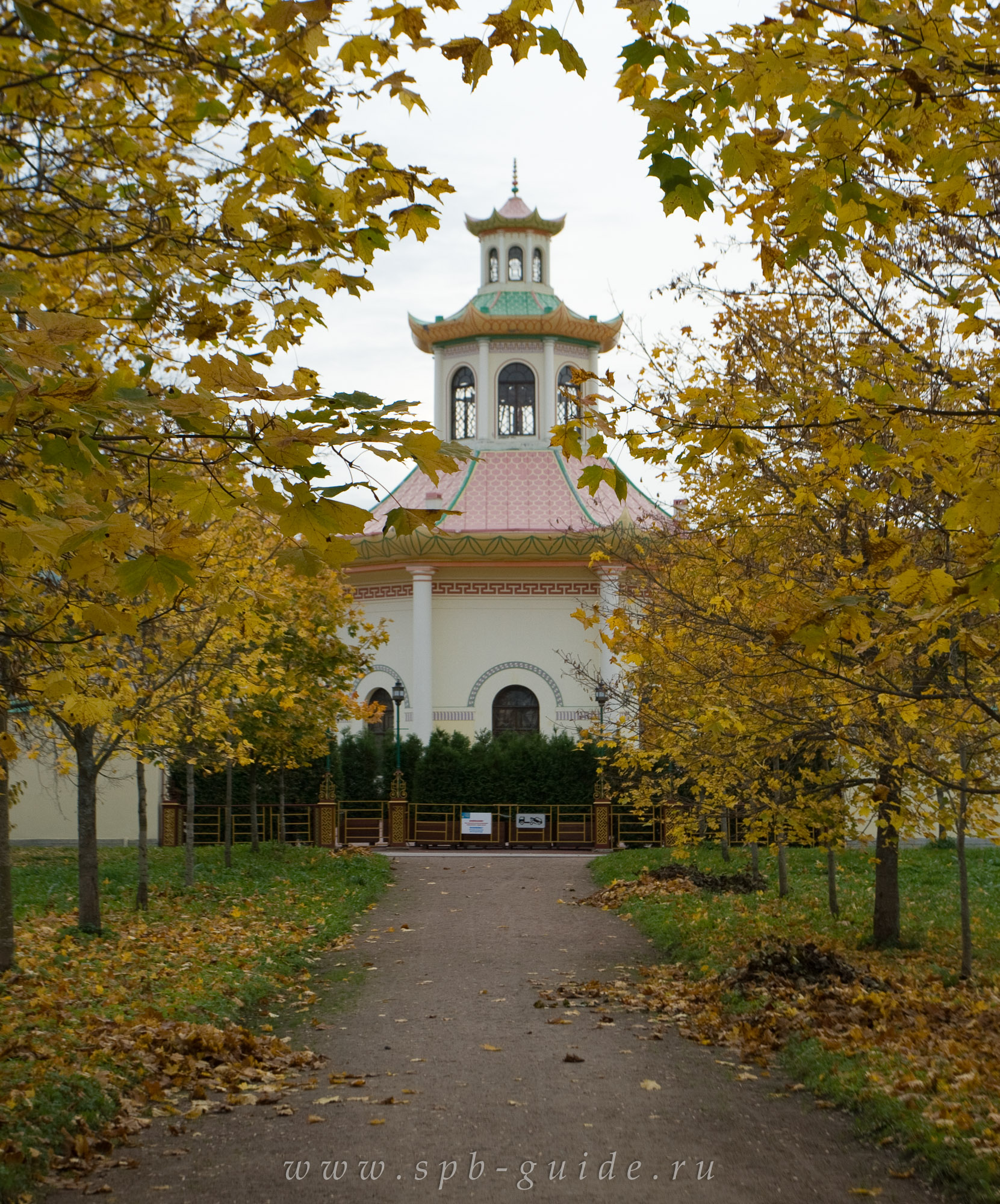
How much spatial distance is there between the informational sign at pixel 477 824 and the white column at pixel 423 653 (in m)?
3.40

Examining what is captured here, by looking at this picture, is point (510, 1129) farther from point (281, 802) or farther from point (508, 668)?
point (508, 668)

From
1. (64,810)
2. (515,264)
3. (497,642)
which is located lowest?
(64,810)

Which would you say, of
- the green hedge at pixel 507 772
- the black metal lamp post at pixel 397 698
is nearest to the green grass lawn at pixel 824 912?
the green hedge at pixel 507 772

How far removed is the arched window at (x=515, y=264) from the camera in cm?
3371

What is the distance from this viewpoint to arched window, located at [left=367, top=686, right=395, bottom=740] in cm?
2931

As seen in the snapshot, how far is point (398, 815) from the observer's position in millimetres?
25859

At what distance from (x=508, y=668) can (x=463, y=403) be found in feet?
27.7

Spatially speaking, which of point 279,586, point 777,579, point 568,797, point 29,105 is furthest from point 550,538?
point 29,105

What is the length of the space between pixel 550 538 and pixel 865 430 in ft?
75.2

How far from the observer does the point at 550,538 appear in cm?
2822

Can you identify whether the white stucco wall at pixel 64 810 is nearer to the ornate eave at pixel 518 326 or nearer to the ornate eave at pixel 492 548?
the ornate eave at pixel 492 548

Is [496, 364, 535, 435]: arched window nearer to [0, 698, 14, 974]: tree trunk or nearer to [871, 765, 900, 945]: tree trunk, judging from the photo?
[871, 765, 900, 945]: tree trunk

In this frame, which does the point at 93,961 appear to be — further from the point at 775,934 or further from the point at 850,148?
the point at 850,148

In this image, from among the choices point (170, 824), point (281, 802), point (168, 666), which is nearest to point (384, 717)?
point (170, 824)
